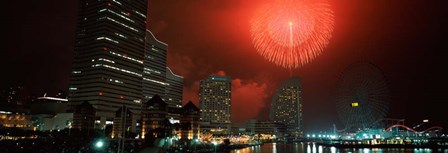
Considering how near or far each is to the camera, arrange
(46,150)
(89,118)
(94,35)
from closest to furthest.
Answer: (46,150) → (89,118) → (94,35)

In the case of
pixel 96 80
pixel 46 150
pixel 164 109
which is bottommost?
pixel 46 150

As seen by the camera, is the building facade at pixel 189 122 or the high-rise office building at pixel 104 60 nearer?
the building facade at pixel 189 122

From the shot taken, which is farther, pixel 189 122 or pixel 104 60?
pixel 104 60

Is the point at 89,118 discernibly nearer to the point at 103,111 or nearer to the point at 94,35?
the point at 103,111

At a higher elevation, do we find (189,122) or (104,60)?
(104,60)

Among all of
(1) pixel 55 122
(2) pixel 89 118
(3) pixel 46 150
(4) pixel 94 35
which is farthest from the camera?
(4) pixel 94 35

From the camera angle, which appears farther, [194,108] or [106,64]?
[106,64]

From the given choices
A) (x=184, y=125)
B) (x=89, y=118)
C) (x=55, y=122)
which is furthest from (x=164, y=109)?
(x=55, y=122)

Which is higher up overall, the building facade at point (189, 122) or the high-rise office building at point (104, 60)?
the high-rise office building at point (104, 60)
